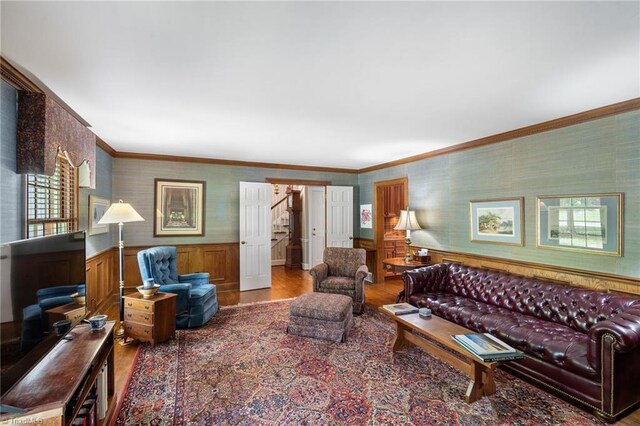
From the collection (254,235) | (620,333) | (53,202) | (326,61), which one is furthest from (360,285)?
(53,202)

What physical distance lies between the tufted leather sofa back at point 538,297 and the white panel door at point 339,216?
2.66 m

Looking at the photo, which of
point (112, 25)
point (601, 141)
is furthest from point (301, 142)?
point (601, 141)

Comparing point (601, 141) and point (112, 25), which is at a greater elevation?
point (112, 25)

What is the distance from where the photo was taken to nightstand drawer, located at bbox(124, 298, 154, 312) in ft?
10.1

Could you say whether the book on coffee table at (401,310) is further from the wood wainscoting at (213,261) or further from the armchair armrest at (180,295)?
the wood wainscoting at (213,261)

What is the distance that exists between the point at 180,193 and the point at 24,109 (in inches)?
120

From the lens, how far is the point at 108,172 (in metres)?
4.52

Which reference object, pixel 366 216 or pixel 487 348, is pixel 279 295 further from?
pixel 487 348

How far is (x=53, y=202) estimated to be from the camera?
8.78 feet

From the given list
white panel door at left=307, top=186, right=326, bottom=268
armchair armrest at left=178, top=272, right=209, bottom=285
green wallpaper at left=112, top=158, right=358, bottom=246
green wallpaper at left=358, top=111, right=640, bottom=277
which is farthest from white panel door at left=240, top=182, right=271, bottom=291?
green wallpaper at left=358, top=111, right=640, bottom=277

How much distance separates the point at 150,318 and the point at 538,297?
402 centimetres

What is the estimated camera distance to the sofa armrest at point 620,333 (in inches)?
76.4

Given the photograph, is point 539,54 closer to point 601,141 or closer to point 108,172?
point 601,141

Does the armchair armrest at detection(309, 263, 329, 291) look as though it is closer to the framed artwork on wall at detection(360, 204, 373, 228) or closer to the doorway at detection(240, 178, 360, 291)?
the doorway at detection(240, 178, 360, 291)
